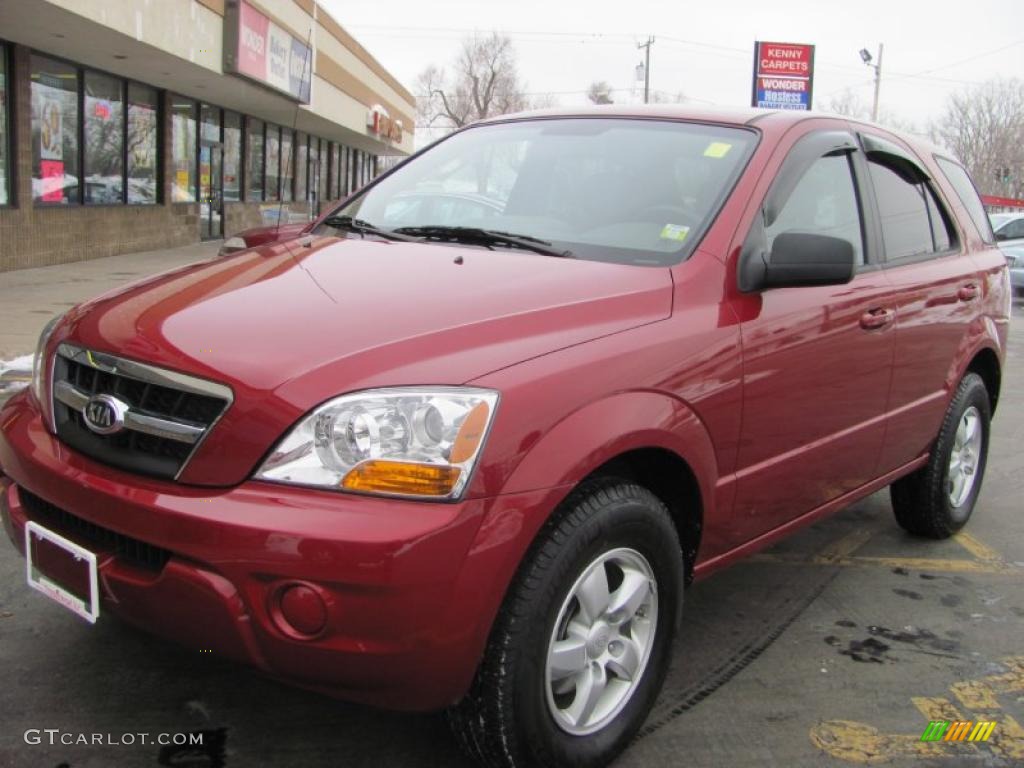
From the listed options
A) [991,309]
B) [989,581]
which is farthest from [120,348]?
[991,309]

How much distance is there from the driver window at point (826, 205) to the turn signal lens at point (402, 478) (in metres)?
1.61

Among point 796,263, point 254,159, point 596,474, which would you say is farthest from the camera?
point 254,159

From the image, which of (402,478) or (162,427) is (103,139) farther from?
(402,478)

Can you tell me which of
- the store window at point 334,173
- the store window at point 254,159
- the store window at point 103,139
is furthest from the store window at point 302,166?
the store window at point 103,139

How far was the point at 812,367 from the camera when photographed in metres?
3.24

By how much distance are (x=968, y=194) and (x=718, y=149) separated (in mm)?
2260

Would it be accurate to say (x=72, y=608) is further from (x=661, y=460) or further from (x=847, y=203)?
(x=847, y=203)

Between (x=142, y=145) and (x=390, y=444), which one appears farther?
(x=142, y=145)

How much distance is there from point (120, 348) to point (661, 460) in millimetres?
1432

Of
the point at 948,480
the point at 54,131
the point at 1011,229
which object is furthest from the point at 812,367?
the point at 1011,229

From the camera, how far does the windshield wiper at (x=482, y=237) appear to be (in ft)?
10.2

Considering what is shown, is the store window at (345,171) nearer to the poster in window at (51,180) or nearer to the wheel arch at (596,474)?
the poster in window at (51,180)

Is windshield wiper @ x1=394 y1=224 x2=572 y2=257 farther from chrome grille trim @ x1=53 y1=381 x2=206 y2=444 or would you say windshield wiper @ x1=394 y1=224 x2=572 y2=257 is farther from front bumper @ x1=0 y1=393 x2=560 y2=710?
chrome grille trim @ x1=53 y1=381 x2=206 y2=444

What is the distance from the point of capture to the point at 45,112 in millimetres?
14203
